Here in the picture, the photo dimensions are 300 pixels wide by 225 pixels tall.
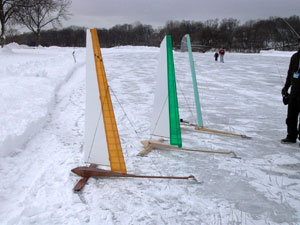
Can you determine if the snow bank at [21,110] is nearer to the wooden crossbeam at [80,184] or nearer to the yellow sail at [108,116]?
the wooden crossbeam at [80,184]

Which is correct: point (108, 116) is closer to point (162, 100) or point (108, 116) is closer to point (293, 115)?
point (162, 100)

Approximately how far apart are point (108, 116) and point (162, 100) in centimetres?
124

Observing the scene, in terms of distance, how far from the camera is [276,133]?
556cm

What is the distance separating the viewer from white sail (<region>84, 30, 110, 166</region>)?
10.3 feet

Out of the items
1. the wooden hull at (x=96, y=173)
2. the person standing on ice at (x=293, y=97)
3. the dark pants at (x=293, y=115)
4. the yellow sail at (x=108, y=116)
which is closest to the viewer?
the yellow sail at (x=108, y=116)

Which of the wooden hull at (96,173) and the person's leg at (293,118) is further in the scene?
the person's leg at (293,118)

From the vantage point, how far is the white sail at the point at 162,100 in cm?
408

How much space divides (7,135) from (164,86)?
8.17 ft

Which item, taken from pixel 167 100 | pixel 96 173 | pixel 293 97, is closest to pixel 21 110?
pixel 96 173

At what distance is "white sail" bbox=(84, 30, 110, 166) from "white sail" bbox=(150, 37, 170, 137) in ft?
4.10

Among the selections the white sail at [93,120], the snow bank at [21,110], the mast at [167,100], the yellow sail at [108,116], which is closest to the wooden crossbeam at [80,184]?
the white sail at [93,120]

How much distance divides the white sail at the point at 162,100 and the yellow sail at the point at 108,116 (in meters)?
1.18

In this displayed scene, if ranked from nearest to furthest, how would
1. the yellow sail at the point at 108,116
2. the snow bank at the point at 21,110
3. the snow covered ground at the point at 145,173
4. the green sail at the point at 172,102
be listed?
the snow covered ground at the point at 145,173 → the yellow sail at the point at 108,116 → the green sail at the point at 172,102 → the snow bank at the point at 21,110

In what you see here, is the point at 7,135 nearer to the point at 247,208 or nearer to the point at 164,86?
the point at 164,86
